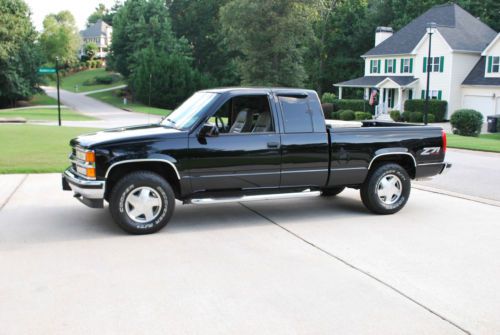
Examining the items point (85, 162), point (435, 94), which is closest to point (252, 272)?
point (85, 162)

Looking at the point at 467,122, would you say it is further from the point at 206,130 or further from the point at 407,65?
the point at 206,130

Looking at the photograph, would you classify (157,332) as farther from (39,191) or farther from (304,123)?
(39,191)

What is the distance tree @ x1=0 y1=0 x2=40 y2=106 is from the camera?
5812 cm

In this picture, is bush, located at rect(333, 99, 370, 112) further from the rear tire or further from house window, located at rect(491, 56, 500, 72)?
the rear tire

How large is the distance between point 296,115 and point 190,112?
4.92 feet

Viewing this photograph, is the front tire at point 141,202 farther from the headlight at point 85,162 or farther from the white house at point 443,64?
the white house at point 443,64

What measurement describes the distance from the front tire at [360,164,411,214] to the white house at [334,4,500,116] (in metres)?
37.3

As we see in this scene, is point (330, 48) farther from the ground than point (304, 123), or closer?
farther from the ground

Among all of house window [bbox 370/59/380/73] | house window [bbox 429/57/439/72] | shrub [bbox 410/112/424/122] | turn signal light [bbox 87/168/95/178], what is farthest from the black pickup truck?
house window [bbox 370/59/380/73]

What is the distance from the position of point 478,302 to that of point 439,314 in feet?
1.69

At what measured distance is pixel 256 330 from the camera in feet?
14.1

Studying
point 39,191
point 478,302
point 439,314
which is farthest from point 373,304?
point 39,191

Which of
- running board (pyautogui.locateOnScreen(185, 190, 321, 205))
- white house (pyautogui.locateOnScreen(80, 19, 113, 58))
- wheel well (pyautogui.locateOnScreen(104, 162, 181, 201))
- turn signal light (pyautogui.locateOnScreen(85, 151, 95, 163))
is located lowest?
running board (pyautogui.locateOnScreen(185, 190, 321, 205))

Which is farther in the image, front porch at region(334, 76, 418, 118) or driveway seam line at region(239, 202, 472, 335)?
front porch at region(334, 76, 418, 118)
